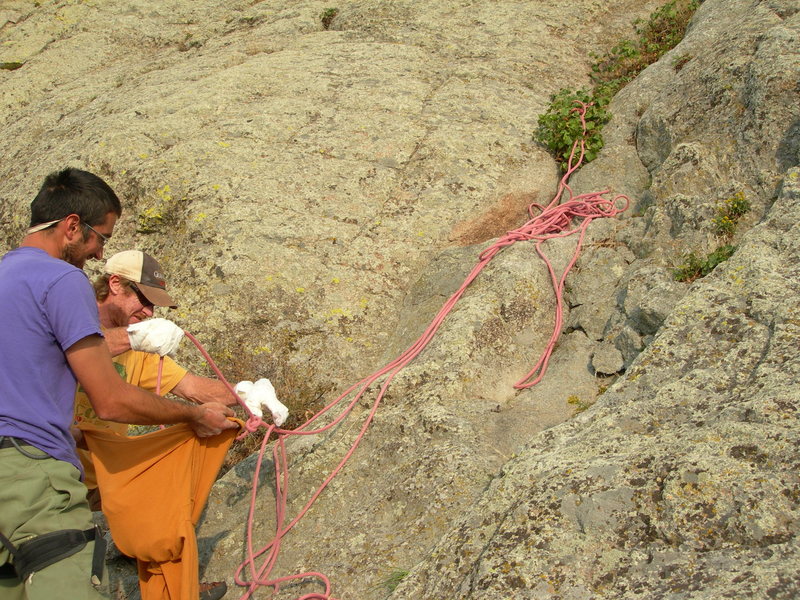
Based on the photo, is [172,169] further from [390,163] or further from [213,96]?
[390,163]

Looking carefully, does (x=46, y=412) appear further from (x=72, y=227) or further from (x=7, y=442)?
(x=72, y=227)

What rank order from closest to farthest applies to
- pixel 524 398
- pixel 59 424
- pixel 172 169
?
pixel 59 424 → pixel 524 398 → pixel 172 169

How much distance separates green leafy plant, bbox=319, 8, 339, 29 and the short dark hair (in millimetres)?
8444

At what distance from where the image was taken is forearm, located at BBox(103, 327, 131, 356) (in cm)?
450

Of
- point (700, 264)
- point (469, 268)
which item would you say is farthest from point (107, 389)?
point (700, 264)

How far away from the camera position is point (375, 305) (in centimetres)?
667

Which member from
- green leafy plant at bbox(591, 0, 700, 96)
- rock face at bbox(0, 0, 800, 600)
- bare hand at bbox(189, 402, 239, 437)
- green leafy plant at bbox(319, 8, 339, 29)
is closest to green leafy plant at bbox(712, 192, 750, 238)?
rock face at bbox(0, 0, 800, 600)

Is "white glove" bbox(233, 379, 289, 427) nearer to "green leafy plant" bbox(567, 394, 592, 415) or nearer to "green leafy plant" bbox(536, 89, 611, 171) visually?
"green leafy plant" bbox(567, 394, 592, 415)

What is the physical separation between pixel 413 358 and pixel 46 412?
114 inches

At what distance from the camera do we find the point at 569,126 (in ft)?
26.7

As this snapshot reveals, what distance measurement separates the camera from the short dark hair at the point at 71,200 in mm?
3799

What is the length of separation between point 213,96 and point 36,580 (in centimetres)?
697

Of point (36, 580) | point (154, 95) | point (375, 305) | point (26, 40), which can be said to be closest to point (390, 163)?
point (375, 305)

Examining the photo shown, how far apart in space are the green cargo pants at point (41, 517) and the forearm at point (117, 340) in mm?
1172
